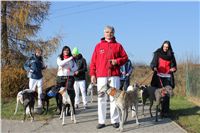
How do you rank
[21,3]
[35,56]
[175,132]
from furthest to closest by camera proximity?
[21,3] < [35,56] < [175,132]

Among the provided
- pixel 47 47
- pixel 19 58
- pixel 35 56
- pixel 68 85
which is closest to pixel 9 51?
pixel 19 58

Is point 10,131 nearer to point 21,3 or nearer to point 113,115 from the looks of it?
point 113,115

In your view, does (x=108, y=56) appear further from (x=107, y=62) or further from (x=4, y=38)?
(x=4, y=38)

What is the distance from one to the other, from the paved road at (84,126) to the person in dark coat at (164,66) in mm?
944

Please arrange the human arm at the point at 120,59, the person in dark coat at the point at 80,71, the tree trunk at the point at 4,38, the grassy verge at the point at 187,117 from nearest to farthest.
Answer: the human arm at the point at 120,59
the grassy verge at the point at 187,117
the person in dark coat at the point at 80,71
the tree trunk at the point at 4,38

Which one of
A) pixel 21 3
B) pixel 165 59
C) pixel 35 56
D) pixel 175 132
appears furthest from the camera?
pixel 21 3

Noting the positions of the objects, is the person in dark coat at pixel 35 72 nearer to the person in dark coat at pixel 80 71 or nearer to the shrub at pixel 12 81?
the person in dark coat at pixel 80 71

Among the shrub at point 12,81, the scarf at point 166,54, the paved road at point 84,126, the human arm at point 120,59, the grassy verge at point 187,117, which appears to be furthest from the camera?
the shrub at point 12,81

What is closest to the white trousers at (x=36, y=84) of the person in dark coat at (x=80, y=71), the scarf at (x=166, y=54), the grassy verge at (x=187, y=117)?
the person in dark coat at (x=80, y=71)

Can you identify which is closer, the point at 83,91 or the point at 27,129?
the point at 27,129

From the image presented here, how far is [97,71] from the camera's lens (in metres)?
9.16

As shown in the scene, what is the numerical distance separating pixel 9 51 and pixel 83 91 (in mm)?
7843

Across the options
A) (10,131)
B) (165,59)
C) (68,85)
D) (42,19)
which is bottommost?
(10,131)

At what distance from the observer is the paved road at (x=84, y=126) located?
908 cm
